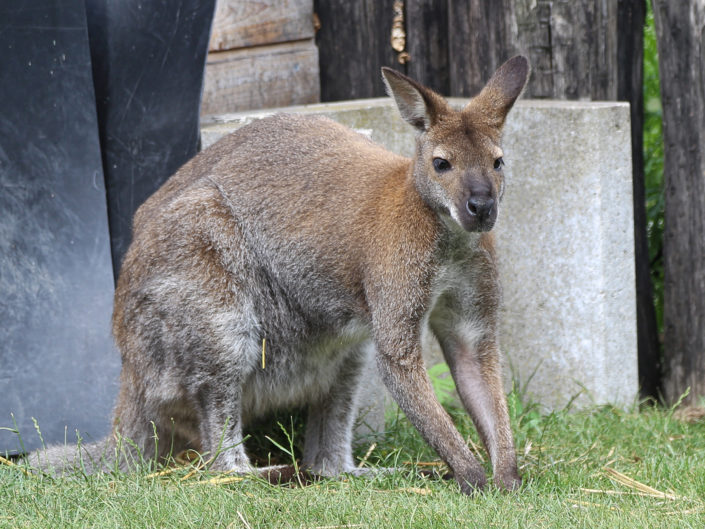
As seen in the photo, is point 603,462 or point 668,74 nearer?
point 603,462

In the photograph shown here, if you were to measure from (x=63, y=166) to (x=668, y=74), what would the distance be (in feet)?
11.0

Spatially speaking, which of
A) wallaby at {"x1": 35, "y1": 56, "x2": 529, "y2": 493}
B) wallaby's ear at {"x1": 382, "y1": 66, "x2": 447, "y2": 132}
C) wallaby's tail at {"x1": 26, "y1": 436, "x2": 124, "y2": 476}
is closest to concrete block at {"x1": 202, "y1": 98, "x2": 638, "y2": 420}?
wallaby at {"x1": 35, "y1": 56, "x2": 529, "y2": 493}

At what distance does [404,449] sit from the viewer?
5297 mm

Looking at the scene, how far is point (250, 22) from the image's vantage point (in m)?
6.71

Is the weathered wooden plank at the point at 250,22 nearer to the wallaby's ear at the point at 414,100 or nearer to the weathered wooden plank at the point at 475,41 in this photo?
the weathered wooden plank at the point at 475,41

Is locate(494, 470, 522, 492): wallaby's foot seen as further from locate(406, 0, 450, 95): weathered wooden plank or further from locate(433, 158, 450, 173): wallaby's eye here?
locate(406, 0, 450, 95): weathered wooden plank

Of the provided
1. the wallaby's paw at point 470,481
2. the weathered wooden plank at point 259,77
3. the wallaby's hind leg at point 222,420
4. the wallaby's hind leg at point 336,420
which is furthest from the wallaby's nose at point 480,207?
the weathered wooden plank at point 259,77

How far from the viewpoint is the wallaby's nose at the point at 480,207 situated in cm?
413

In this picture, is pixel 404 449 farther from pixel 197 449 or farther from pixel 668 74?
pixel 668 74

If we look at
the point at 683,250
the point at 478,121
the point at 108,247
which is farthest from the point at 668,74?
the point at 108,247

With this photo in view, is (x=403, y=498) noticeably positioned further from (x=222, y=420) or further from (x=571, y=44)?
(x=571, y=44)

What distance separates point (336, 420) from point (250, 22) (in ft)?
9.27

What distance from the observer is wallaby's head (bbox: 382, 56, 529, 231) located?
419 centimetres

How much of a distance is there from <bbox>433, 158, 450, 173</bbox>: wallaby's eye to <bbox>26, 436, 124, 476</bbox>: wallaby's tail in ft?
6.18
